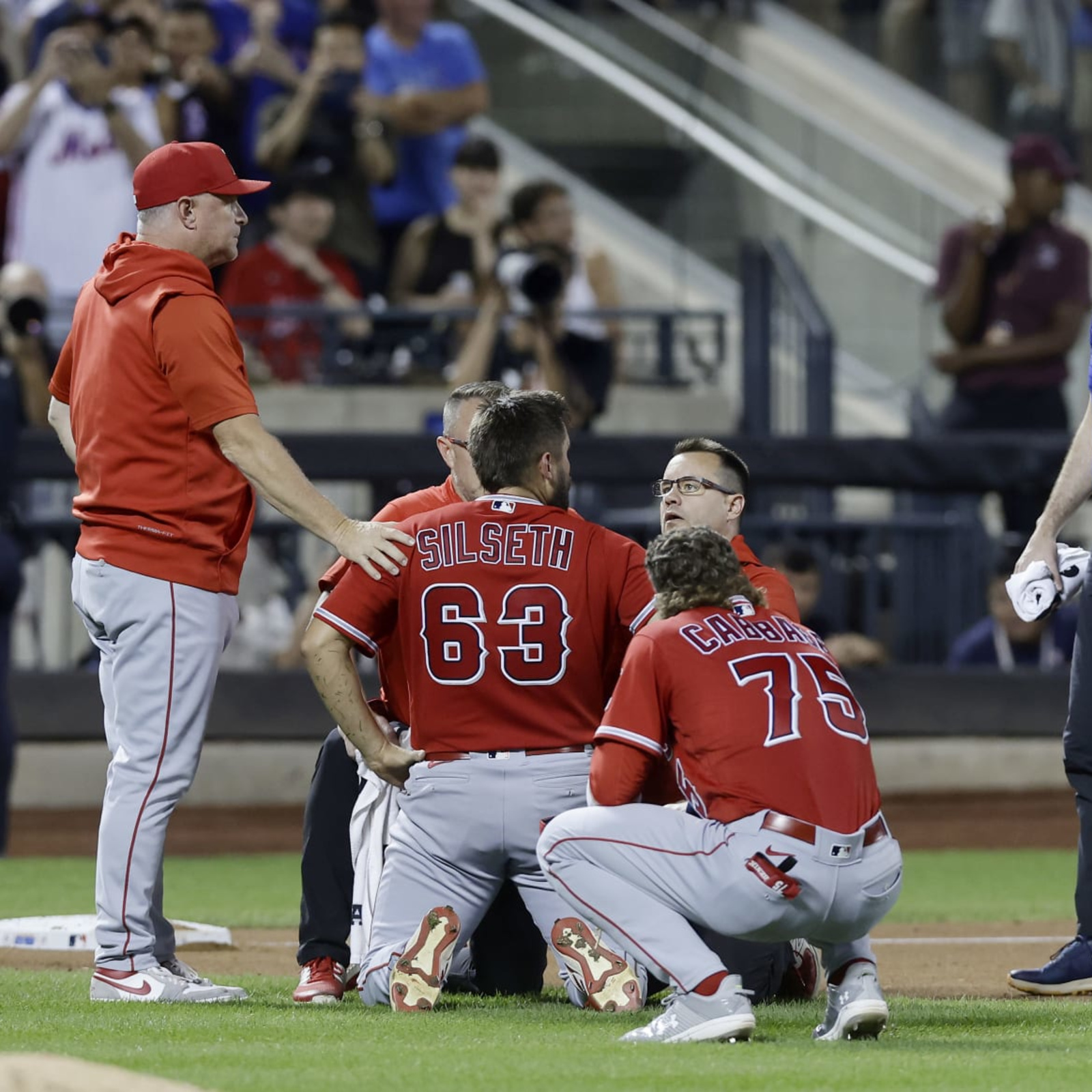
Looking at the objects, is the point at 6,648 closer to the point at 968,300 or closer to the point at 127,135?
the point at 127,135

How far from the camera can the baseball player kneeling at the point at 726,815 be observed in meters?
4.35

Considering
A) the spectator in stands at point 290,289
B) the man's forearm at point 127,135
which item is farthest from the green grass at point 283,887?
the man's forearm at point 127,135

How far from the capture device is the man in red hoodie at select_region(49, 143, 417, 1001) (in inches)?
200

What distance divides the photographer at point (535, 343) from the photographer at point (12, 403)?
7.16ft

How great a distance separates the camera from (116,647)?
5176 millimetres

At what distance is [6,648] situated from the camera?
8945mm

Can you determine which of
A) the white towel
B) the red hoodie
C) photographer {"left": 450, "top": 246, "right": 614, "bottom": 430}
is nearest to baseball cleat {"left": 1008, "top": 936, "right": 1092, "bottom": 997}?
the white towel

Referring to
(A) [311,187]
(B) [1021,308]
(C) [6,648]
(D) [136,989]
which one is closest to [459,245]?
(A) [311,187]

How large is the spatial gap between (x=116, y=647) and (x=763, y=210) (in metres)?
9.43

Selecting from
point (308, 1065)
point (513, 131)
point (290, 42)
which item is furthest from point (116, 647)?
point (513, 131)

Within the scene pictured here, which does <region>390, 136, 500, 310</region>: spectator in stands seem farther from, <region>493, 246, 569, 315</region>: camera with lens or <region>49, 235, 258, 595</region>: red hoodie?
<region>49, 235, 258, 595</region>: red hoodie

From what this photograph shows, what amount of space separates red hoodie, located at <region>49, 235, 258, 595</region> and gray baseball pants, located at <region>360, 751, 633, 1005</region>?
0.76m

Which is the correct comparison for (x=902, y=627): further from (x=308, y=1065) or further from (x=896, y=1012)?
(x=308, y=1065)

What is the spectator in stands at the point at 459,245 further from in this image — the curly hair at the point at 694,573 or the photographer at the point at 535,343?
the curly hair at the point at 694,573
